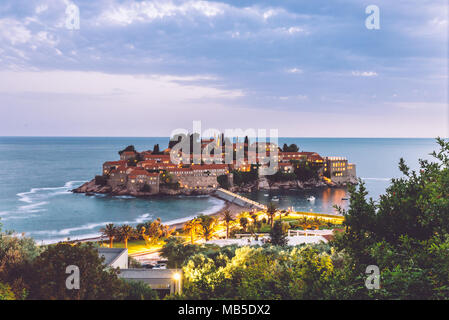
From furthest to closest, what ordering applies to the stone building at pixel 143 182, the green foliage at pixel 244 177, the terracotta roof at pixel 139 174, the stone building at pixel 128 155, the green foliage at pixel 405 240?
the stone building at pixel 128 155, the green foliage at pixel 244 177, the terracotta roof at pixel 139 174, the stone building at pixel 143 182, the green foliage at pixel 405 240

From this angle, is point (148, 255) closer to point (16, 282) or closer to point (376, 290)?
→ point (16, 282)

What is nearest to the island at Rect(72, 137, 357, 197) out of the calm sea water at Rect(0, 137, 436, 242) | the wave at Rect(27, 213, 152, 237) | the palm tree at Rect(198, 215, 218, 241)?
the calm sea water at Rect(0, 137, 436, 242)

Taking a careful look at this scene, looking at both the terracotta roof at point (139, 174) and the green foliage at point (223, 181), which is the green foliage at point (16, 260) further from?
the green foliage at point (223, 181)

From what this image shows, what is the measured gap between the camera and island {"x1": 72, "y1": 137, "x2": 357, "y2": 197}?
74.1 meters

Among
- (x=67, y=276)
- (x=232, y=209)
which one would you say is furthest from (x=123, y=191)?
(x=67, y=276)

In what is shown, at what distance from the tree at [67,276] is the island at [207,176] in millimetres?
63236

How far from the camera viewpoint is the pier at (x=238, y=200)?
60.6 metres

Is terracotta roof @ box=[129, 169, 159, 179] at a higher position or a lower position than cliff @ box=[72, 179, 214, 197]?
higher

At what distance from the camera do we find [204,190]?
7650cm

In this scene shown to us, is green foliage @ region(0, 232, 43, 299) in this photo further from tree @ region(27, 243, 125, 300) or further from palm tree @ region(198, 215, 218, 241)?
palm tree @ region(198, 215, 218, 241)

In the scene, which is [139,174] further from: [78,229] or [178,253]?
[178,253]

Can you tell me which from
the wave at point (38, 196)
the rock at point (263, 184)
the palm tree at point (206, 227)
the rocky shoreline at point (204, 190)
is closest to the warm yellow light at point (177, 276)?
the palm tree at point (206, 227)
